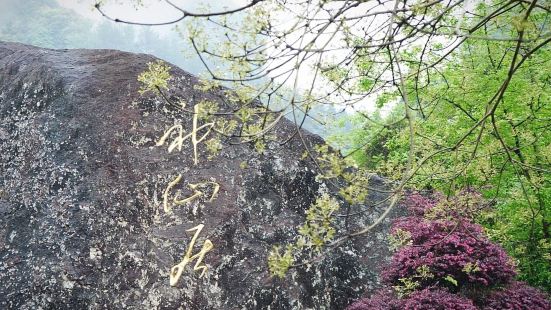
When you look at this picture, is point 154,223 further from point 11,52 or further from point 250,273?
point 11,52

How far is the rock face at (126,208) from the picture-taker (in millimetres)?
4215

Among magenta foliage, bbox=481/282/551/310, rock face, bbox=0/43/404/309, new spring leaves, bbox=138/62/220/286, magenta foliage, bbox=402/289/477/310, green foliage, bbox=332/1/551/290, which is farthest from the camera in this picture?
green foliage, bbox=332/1/551/290

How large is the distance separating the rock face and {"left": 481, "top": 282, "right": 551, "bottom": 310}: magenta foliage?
52.8 inches

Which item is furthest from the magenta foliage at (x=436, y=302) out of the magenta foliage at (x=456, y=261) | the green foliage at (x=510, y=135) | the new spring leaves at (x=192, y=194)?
the new spring leaves at (x=192, y=194)

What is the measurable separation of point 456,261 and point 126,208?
3.16 meters

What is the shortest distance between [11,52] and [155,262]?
3.59 meters

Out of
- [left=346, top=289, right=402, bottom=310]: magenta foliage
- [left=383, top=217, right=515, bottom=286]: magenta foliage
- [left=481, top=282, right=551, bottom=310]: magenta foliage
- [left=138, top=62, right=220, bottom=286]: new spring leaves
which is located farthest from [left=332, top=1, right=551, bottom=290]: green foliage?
[left=138, top=62, right=220, bottom=286]: new spring leaves

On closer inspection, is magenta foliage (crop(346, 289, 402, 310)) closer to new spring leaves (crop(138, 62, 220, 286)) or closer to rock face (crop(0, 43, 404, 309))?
rock face (crop(0, 43, 404, 309))

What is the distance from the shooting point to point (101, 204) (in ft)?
14.6

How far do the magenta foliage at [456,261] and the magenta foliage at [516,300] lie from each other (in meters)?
0.13

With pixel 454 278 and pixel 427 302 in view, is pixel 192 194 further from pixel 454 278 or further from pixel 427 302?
pixel 454 278

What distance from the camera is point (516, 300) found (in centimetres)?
405

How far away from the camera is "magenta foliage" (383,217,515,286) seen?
4.23 metres

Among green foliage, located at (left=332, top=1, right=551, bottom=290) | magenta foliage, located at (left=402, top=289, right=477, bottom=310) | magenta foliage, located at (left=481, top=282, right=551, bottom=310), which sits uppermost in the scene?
green foliage, located at (left=332, top=1, right=551, bottom=290)
